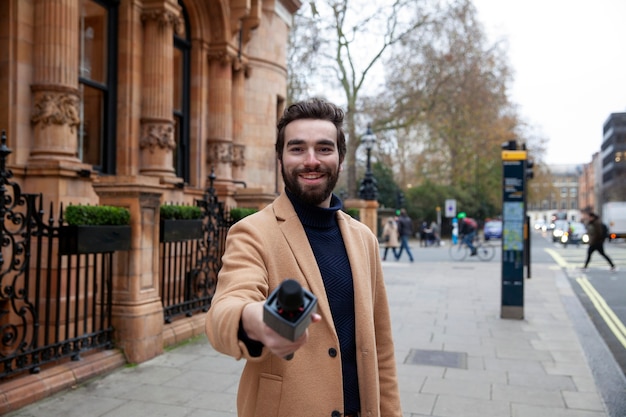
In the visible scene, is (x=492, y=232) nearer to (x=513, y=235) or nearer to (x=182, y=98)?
(x=513, y=235)

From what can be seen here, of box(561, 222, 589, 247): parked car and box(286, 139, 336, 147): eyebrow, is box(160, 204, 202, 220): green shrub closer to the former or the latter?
box(286, 139, 336, 147): eyebrow

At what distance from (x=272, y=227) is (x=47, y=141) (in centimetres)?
631

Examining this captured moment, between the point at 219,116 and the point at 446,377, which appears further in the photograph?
the point at 219,116

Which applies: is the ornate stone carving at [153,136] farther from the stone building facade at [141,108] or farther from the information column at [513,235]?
the information column at [513,235]

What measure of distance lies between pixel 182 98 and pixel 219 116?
0.91 metres

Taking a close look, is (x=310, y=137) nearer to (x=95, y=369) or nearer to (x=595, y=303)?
(x=95, y=369)

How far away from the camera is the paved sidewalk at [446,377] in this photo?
4.63 metres

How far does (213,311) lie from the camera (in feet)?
5.45

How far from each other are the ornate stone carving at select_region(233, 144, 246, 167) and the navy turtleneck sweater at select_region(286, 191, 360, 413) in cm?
1106

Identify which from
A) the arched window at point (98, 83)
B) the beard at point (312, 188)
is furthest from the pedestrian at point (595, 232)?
the beard at point (312, 188)

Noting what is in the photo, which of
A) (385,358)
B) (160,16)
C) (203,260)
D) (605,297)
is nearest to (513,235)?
(605,297)

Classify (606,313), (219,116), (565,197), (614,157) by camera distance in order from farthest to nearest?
(565,197) < (614,157) < (219,116) < (606,313)

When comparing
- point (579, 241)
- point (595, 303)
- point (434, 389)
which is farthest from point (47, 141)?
point (579, 241)

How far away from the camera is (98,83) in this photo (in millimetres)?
9000
